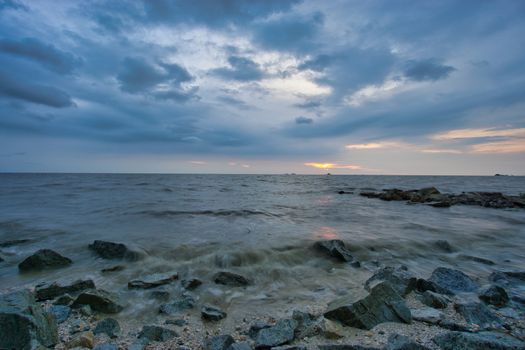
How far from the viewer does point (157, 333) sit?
3672 millimetres

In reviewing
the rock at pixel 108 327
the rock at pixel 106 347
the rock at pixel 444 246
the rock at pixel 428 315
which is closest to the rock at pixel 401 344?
the rock at pixel 428 315

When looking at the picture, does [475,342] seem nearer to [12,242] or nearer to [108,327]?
[108,327]

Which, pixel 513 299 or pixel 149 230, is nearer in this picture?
pixel 513 299

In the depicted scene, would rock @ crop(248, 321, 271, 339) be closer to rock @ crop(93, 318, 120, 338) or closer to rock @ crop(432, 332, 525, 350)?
rock @ crop(93, 318, 120, 338)

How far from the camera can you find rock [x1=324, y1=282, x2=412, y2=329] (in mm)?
3787

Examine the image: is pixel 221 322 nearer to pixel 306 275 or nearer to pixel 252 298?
pixel 252 298

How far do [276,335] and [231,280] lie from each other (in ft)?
8.15

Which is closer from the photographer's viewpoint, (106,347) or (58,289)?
(106,347)

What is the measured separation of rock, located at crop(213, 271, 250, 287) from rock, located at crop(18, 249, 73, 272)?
4303 millimetres

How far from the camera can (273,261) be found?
24.1ft

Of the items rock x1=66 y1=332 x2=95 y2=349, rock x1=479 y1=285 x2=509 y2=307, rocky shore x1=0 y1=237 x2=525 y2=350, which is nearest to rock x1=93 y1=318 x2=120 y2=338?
rocky shore x1=0 y1=237 x2=525 y2=350

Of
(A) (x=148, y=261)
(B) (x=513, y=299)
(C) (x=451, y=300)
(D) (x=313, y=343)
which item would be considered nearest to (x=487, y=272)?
(B) (x=513, y=299)

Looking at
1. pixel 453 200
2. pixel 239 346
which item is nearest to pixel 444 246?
pixel 239 346

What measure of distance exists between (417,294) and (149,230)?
31.7 feet
